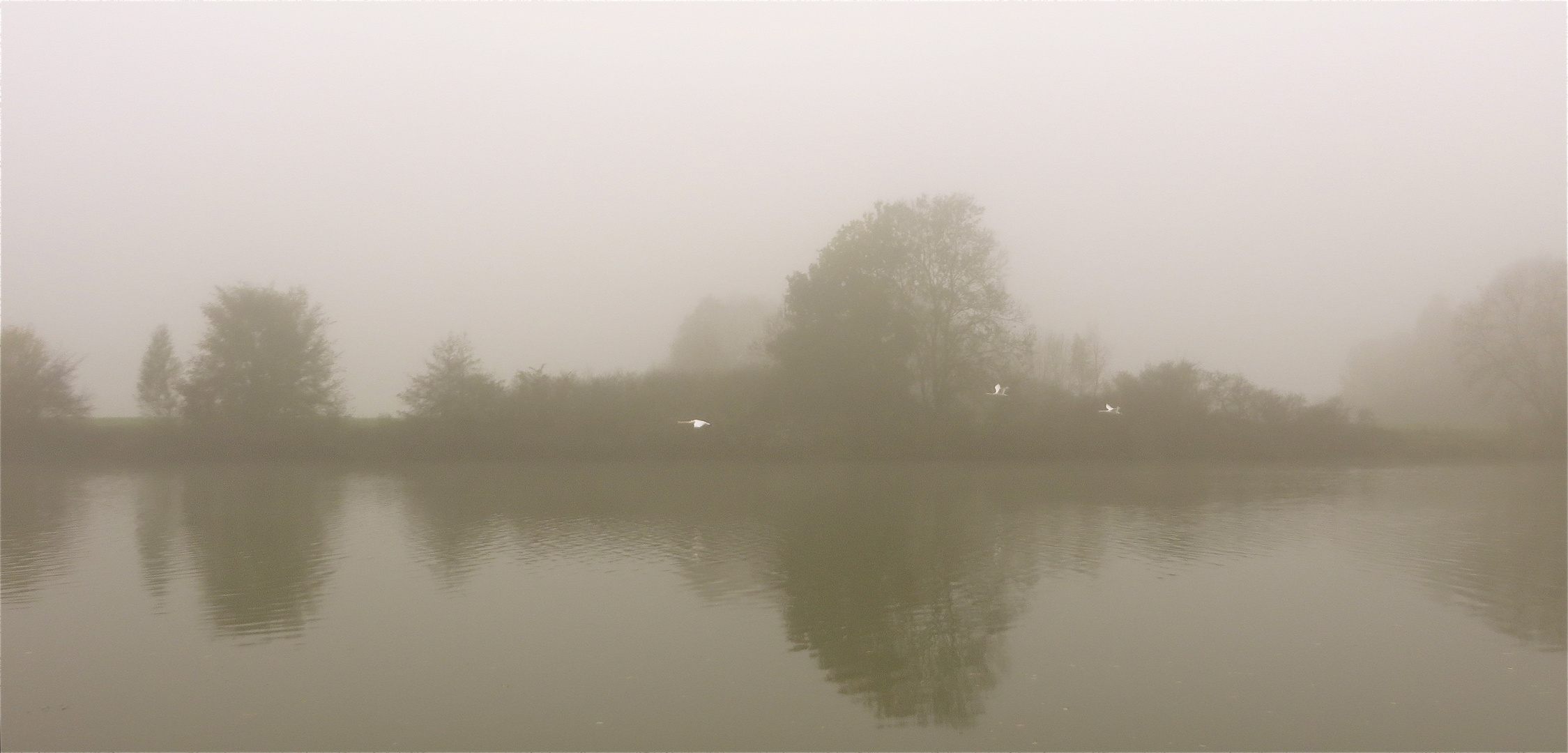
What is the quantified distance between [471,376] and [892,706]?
1469 inches

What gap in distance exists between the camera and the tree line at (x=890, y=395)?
122 ft

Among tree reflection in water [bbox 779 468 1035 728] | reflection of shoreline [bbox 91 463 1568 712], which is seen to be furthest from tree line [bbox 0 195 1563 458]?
tree reflection in water [bbox 779 468 1035 728]

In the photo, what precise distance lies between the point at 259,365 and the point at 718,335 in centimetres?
2505

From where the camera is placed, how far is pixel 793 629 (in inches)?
401

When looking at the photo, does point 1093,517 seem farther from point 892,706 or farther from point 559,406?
point 559,406

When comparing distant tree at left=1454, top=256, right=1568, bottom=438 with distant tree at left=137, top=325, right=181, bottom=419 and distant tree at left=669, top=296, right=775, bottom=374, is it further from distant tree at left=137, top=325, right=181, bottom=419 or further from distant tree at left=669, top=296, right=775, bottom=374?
distant tree at left=137, top=325, right=181, bottom=419

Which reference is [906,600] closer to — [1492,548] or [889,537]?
[889,537]

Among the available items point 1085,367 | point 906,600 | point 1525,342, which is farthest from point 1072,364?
point 906,600

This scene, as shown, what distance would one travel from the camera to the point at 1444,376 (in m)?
41.9

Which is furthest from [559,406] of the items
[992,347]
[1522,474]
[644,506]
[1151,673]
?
[1522,474]

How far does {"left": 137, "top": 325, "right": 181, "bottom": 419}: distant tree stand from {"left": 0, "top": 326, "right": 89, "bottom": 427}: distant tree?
10.0 ft

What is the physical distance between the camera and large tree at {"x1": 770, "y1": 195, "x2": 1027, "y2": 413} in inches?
1460

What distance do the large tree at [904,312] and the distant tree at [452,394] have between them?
15067mm

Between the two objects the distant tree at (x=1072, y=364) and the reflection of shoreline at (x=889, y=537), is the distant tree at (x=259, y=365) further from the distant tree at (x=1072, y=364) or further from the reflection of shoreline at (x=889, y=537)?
the distant tree at (x=1072, y=364)
